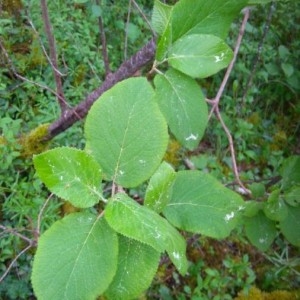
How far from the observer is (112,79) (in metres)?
1.24

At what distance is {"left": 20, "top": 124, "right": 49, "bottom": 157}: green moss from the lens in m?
1.78

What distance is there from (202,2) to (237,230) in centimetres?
167

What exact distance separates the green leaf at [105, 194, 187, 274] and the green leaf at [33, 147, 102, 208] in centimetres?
5

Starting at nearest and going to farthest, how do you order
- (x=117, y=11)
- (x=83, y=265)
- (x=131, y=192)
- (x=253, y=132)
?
(x=83, y=265) → (x=131, y=192) → (x=117, y=11) → (x=253, y=132)

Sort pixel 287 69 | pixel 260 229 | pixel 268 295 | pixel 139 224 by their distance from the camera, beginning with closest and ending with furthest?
1. pixel 139 224
2. pixel 260 229
3. pixel 268 295
4. pixel 287 69

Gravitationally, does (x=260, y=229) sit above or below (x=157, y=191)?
below

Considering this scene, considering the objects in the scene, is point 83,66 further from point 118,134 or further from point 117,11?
point 118,134

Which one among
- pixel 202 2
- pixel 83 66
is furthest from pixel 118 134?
pixel 83 66

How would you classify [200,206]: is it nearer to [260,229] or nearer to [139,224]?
[139,224]

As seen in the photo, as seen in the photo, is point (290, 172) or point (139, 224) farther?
point (290, 172)

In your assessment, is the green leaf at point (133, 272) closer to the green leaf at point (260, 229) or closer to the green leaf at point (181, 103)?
the green leaf at point (181, 103)

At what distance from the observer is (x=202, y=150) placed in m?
2.60

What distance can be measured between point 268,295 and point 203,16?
5.44 feet

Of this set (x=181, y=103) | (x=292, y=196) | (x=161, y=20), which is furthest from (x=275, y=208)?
(x=161, y=20)
